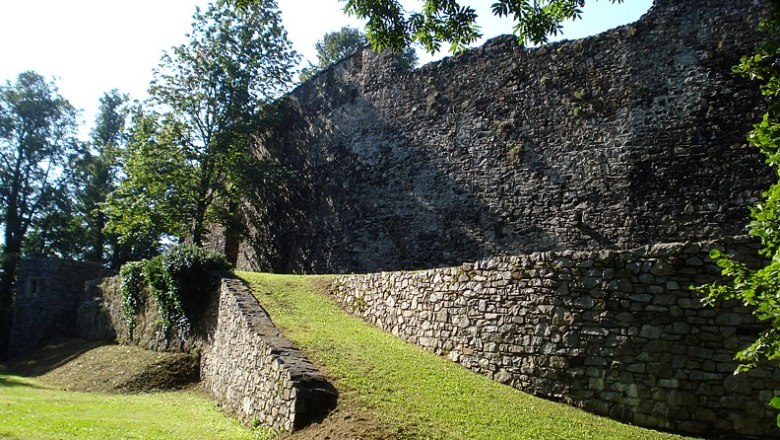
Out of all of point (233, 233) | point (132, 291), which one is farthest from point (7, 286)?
point (132, 291)

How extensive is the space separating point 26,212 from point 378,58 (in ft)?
76.4

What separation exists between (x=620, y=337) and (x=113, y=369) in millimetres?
12010

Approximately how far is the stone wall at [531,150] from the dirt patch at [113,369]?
615cm

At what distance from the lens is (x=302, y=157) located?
21641 millimetres

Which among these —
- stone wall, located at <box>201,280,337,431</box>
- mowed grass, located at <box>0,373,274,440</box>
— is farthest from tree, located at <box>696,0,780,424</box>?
mowed grass, located at <box>0,373,274,440</box>

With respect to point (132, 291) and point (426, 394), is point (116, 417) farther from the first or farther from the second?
point (132, 291)

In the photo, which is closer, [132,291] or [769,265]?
[769,265]

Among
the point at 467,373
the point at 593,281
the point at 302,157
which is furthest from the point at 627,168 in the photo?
the point at 302,157

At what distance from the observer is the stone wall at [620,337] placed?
26.6 ft

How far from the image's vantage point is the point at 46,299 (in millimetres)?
25719

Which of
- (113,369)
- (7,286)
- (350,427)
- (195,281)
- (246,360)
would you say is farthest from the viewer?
(7,286)

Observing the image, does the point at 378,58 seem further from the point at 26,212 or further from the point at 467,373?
the point at 26,212

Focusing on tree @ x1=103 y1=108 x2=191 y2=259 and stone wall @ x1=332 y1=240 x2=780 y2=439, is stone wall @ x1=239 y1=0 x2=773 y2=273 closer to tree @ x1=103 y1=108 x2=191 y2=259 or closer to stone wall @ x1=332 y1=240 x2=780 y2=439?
tree @ x1=103 y1=108 x2=191 y2=259

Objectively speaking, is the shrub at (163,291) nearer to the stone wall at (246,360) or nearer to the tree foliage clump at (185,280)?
the tree foliage clump at (185,280)
